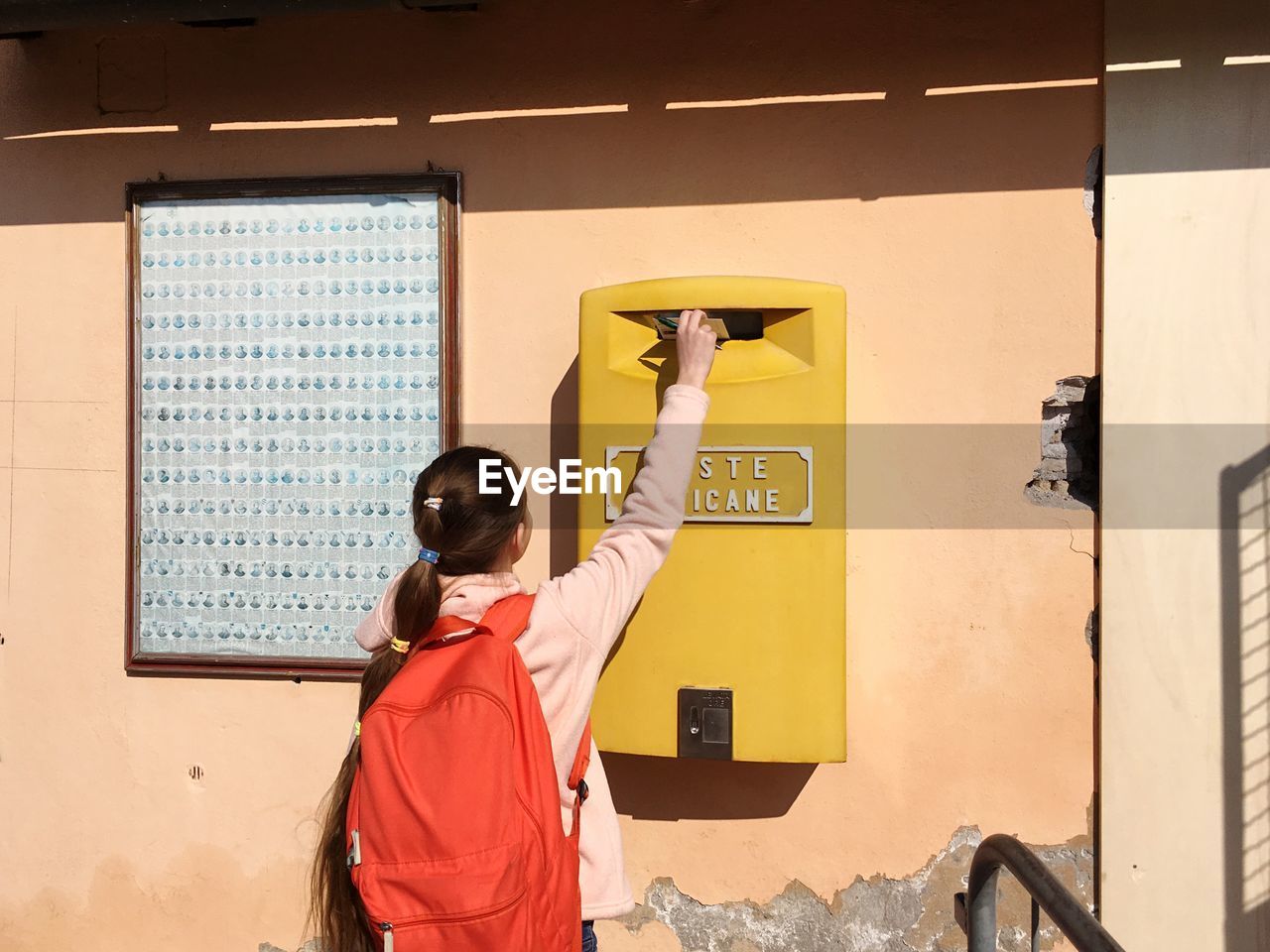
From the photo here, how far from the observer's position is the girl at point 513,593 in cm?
173

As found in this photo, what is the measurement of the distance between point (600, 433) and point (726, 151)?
2.86 feet

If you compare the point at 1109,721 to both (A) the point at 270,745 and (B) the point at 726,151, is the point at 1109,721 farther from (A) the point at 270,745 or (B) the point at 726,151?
(A) the point at 270,745

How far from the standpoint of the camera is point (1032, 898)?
195 cm

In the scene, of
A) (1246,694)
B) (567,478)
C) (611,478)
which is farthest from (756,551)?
(1246,694)

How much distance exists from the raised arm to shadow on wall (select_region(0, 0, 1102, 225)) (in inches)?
38.9

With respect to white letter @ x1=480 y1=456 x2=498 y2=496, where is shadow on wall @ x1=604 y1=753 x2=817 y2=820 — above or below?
below

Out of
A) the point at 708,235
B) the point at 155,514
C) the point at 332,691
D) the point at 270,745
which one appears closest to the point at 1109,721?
the point at 708,235

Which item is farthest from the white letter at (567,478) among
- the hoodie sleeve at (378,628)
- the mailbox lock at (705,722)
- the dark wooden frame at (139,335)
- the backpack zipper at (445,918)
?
the backpack zipper at (445,918)

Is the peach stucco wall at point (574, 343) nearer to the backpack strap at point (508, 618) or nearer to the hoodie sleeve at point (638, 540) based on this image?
the hoodie sleeve at point (638, 540)

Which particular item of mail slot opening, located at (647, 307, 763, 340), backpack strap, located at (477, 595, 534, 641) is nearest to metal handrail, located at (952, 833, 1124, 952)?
backpack strap, located at (477, 595, 534, 641)

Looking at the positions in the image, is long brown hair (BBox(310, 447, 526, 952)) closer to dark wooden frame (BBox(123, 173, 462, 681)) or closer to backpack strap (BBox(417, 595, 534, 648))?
backpack strap (BBox(417, 595, 534, 648))

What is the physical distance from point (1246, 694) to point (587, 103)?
7.44 feet

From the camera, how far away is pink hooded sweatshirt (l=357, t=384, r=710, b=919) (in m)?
1.74

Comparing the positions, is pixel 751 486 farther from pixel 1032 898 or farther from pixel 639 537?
pixel 1032 898
